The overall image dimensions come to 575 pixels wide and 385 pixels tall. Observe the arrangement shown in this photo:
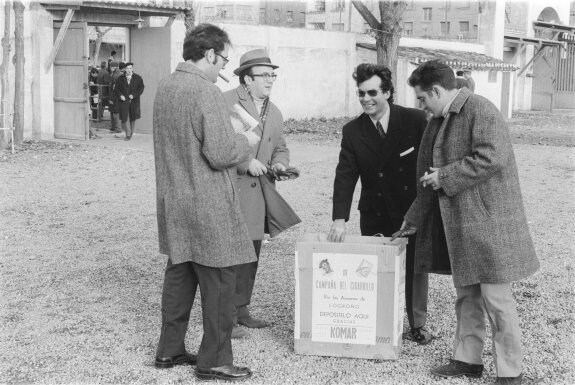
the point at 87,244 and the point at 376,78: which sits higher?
the point at 376,78

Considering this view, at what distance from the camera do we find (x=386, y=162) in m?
5.04

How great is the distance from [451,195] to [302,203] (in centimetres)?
640

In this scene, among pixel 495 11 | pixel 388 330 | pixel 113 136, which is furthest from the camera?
pixel 495 11

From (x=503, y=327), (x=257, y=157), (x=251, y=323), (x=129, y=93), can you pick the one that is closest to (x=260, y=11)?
(x=129, y=93)

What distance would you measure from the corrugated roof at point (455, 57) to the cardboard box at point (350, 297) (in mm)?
22431

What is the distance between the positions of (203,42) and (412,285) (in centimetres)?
197

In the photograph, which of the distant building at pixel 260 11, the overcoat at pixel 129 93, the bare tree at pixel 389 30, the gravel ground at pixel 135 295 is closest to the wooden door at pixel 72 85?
the overcoat at pixel 129 93

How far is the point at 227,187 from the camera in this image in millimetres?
4301

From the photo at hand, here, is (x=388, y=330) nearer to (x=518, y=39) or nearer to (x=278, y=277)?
(x=278, y=277)

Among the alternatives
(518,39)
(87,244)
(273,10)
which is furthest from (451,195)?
(273,10)

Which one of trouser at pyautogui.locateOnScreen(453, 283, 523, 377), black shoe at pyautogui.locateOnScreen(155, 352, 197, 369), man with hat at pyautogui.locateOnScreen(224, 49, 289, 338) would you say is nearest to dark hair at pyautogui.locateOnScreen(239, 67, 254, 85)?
man with hat at pyautogui.locateOnScreen(224, 49, 289, 338)

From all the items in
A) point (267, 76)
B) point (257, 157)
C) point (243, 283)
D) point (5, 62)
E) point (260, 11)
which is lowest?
point (243, 283)

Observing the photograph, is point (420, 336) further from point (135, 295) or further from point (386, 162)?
point (135, 295)

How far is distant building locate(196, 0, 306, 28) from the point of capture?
1785 inches
